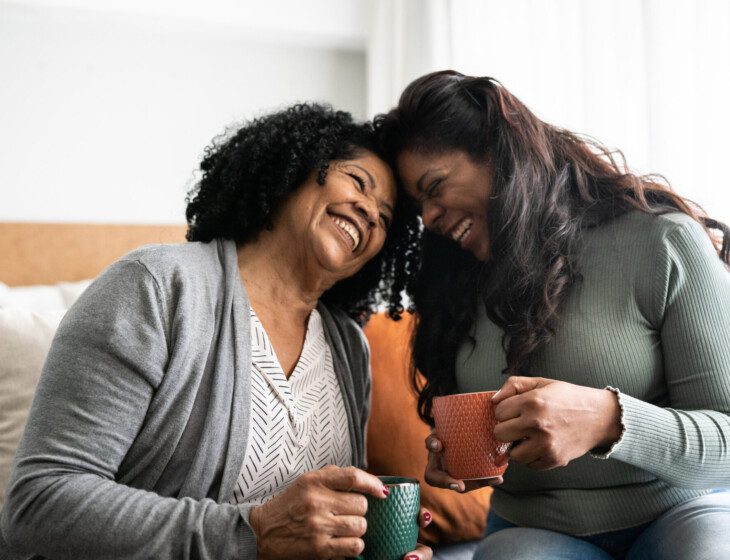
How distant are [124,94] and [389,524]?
6.87 feet

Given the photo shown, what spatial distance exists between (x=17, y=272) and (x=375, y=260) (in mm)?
1307

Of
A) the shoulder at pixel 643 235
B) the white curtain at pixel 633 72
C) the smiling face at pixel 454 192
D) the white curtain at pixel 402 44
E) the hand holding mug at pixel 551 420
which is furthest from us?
the white curtain at pixel 402 44

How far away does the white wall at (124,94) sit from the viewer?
244cm

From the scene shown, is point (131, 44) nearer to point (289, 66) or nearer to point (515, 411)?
point (289, 66)

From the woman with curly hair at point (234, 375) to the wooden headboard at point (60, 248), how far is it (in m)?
1.00

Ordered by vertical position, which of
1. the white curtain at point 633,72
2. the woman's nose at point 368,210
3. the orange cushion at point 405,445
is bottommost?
the orange cushion at point 405,445

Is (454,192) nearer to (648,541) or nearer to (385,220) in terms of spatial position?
(385,220)

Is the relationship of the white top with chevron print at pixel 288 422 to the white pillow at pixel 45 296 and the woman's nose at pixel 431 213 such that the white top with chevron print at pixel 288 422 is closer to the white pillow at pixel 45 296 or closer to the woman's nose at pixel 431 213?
the woman's nose at pixel 431 213

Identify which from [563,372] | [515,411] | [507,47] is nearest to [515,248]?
[563,372]

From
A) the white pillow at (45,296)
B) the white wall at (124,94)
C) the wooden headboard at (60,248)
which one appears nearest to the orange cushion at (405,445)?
the white pillow at (45,296)

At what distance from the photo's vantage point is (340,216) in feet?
4.43

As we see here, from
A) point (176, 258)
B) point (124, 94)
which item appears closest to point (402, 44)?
point (124, 94)

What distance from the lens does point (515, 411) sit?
0.94 metres

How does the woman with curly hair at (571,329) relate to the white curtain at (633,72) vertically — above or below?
below
